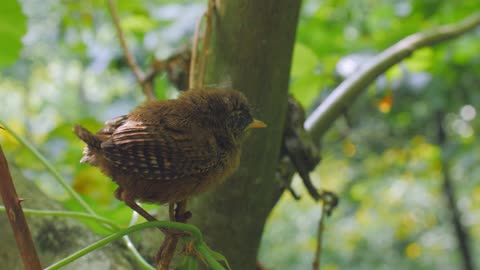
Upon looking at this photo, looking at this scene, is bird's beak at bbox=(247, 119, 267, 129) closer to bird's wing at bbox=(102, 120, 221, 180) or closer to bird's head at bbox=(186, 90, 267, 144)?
bird's head at bbox=(186, 90, 267, 144)

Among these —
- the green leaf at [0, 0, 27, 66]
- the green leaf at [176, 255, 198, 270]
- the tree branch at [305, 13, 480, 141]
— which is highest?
the green leaf at [0, 0, 27, 66]

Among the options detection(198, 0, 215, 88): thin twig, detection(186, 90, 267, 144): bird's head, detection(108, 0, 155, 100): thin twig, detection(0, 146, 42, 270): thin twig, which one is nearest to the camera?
detection(0, 146, 42, 270): thin twig

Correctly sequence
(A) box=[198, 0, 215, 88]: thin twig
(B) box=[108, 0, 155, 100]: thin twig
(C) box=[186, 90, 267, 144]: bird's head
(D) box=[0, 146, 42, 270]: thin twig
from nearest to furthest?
(D) box=[0, 146, 42, 270]: thin twig < (C) box=[186, 90, 267, 144]: bird's head < (A) box=[198, 0, 215, 88]: thin twig < (B) box=[108, 0, 155, 100]: thin twig

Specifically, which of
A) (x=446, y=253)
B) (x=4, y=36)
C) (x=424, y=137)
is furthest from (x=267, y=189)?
(x=446, y=253)

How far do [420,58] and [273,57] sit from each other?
1.46 metres

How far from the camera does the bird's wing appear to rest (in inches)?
29.5

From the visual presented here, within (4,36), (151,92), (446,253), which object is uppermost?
(4,36)

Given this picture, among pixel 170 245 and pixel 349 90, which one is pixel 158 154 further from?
pixel 349 90

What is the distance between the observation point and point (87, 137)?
0.76m

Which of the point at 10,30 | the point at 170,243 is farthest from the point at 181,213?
the point at 10,30

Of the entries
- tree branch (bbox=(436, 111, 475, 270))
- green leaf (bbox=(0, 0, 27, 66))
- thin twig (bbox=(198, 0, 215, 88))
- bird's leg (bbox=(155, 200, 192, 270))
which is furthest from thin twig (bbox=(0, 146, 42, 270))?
tree branch (bbox=(436, 111, 475, 270))

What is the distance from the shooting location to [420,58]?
2197 millimetres

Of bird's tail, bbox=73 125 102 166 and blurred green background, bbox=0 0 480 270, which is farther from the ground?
bird's tail, bbox=73 125 102 166

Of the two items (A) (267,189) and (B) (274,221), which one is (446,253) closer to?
(B) (274,221)
